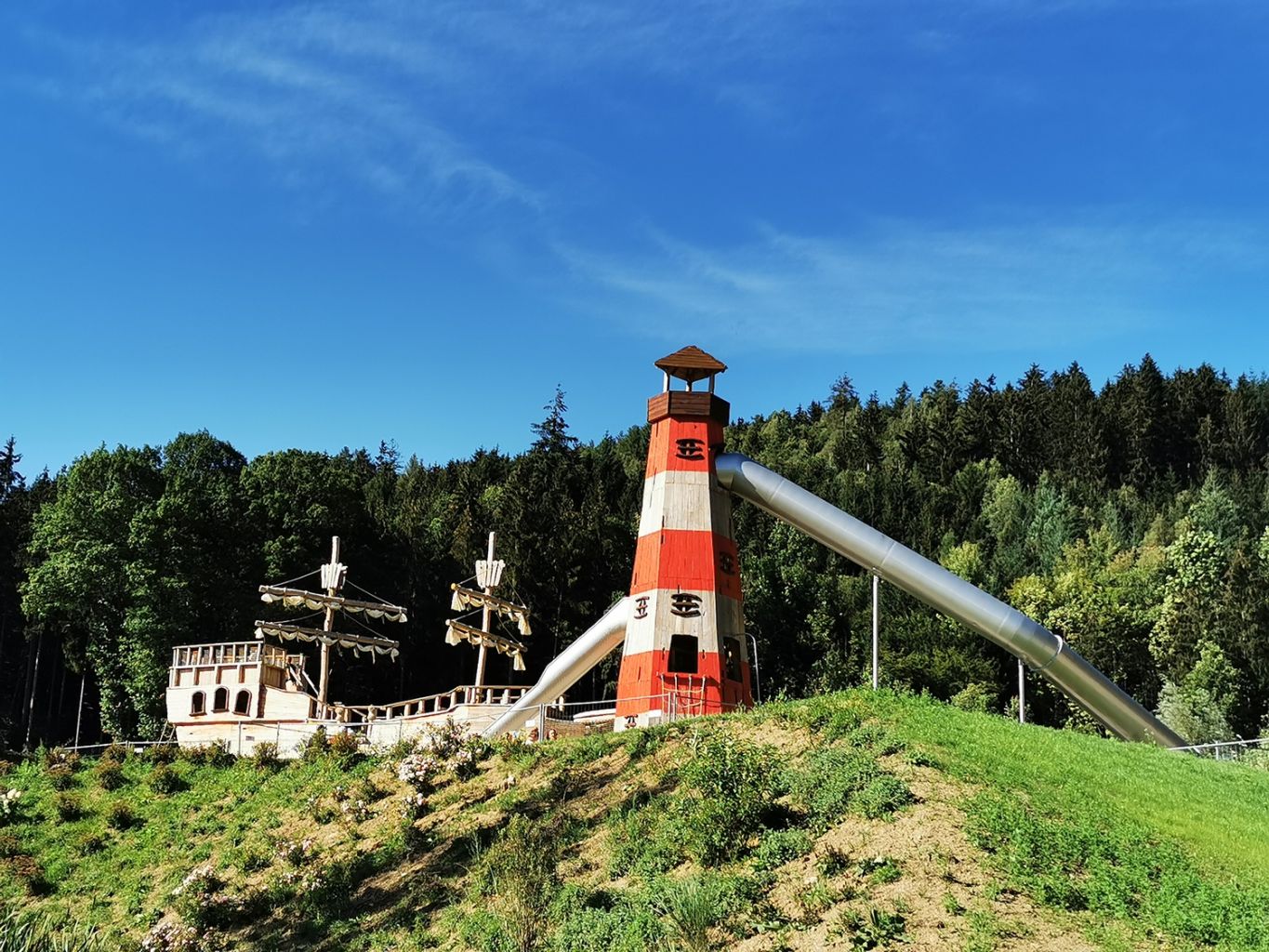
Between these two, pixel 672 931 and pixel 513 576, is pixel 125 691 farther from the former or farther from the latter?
pixel 672 931

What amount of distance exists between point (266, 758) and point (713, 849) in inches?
833

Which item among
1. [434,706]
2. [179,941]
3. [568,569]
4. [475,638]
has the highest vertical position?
[568,569]

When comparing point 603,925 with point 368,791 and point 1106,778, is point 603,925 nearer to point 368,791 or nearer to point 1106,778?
point 1106,778

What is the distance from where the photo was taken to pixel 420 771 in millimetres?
31922

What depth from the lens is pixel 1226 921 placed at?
18.7 meters

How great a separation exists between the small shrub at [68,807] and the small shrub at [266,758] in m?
5.07

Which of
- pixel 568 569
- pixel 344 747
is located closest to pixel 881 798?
pixel 344 747

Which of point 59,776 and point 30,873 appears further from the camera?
point 59,776

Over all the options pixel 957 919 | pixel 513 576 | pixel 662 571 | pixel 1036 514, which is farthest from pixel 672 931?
pixel 1036 514

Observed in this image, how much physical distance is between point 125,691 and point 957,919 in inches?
2031

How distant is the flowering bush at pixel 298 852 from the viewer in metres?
29.2

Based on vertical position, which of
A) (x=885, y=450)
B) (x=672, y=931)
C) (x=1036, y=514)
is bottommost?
(x=672, y=931)

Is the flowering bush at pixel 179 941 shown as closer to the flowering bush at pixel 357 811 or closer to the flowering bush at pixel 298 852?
the flowering bush at pixel 298 852

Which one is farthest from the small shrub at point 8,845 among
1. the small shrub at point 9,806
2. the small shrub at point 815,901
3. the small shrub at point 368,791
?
the small shrub at point 815,901
